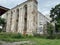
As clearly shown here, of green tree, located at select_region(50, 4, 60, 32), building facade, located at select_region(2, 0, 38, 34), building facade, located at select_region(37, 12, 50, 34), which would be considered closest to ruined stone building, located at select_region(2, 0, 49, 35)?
building facade, located at select_region(2, 0, 38, 34)

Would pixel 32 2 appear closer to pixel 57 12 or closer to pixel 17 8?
pixel 17 8

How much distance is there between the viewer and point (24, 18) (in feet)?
104

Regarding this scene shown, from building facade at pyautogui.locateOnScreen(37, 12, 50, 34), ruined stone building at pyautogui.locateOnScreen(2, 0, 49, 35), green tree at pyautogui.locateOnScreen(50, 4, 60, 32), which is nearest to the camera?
ruined stone building at pyautogui.locateOnScreen(2, 0, 49, 35)

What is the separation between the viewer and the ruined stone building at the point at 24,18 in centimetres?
2933

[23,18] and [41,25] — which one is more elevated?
[23,18]

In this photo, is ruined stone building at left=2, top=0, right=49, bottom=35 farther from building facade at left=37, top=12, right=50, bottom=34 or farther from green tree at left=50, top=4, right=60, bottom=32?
green tree at left=50, top=4, right=60, bottom=32

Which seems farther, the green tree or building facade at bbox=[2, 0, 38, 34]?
the green tree

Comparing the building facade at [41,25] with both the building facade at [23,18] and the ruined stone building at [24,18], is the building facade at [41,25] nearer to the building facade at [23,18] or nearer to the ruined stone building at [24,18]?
the ruined stone building at [24,18]

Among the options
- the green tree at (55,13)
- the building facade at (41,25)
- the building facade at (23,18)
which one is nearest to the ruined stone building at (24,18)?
the building facade at (23,18)

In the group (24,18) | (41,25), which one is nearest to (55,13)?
(41,25)

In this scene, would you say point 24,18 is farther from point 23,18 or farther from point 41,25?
point 41,25

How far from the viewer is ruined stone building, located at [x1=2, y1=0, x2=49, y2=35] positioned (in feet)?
96.2

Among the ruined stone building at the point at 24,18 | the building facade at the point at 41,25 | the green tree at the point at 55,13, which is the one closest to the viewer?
the ruined stone building at the point at 24,18

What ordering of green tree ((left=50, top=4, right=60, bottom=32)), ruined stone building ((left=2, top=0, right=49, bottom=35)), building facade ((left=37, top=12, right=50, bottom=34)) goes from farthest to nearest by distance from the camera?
green tree ((left=50, top=4, right=60, bottom=32)) → building facade ((left=37, top=12, right=50, bottom=34)) → ruined stone building ((left=2, top=0, right=49, bottom=35))
